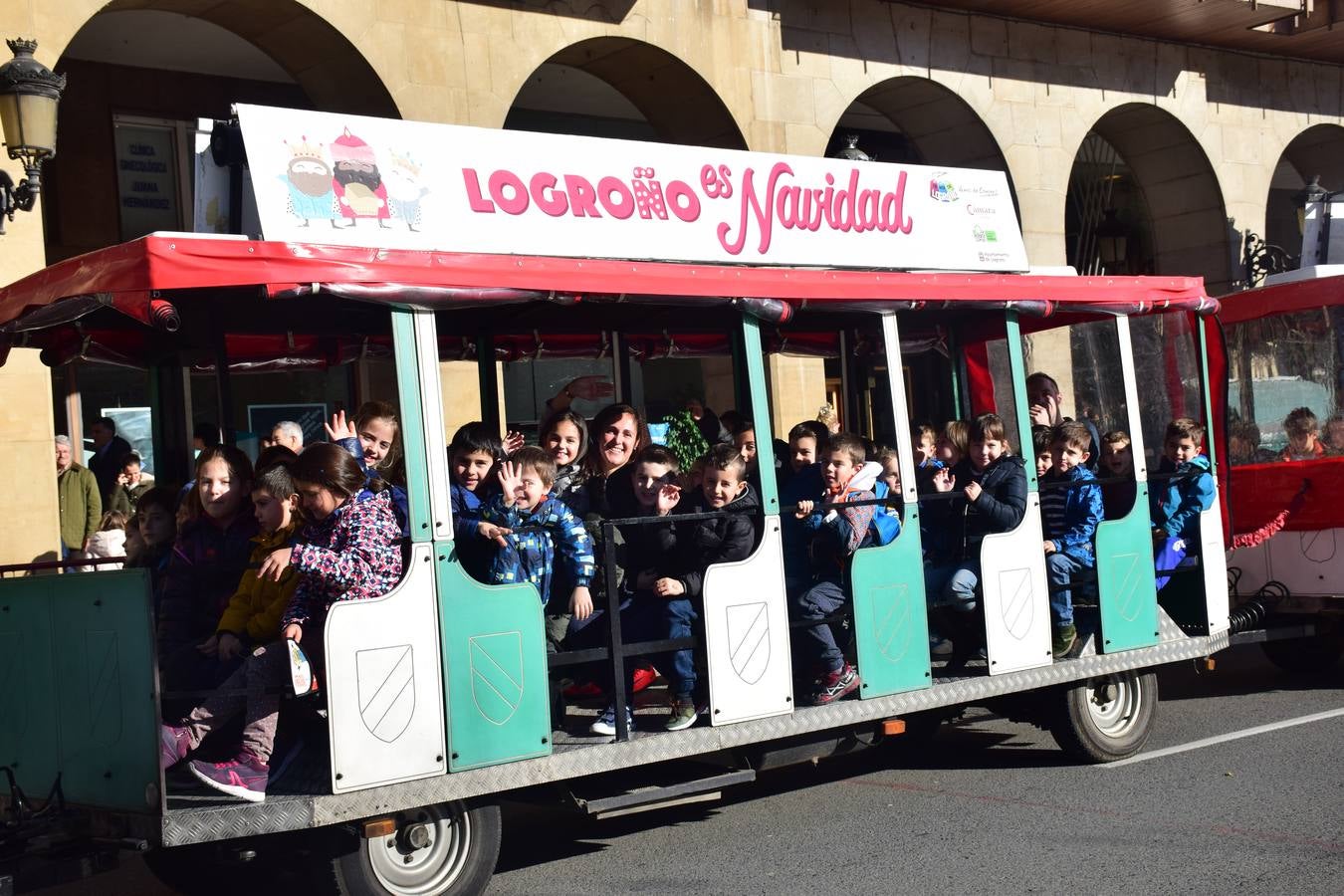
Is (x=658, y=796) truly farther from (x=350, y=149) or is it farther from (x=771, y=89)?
(x=771, y=89)

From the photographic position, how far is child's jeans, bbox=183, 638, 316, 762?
4.85m

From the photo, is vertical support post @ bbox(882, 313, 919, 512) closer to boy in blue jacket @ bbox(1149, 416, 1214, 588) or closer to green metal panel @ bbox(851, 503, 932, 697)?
green metal panel @ bbox(851, 503, 932, 697)

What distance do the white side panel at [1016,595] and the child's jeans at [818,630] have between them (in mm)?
811

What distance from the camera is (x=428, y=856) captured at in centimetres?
522

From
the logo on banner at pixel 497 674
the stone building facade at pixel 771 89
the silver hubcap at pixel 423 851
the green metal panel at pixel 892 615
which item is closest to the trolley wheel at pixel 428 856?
the silver hubcap at pixel 423 851

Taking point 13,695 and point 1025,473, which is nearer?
point 13,695

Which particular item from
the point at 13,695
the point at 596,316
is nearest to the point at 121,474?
the point at 596,316

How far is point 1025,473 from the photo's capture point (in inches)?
272

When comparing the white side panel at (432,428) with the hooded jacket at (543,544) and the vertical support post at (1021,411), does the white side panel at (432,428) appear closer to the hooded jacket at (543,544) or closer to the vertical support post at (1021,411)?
the hooded jacket at (543,544)

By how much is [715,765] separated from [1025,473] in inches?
80.9

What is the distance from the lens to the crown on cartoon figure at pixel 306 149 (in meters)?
5.12

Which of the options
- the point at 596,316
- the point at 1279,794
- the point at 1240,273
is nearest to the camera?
the point at 1279,794

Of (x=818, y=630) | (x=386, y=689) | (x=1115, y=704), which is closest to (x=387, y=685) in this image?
(x=386, y=689)

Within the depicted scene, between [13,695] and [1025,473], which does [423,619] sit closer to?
[13,695]
